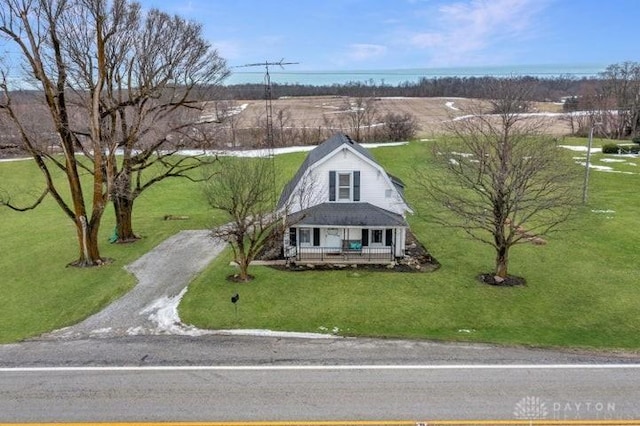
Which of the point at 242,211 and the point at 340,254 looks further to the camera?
the point at 340,254

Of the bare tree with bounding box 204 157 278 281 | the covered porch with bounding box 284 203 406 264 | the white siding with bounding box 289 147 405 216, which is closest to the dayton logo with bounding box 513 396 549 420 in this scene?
the covered porch with bounding box 284 203 406 264

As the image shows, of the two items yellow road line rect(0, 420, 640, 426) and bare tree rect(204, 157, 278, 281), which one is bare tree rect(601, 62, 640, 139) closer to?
bare tree rect(204, 157, 278, 281)

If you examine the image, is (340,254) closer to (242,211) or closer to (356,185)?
(356,185)

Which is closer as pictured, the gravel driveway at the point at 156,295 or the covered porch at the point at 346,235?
the gravel driveway at the point at 156,295

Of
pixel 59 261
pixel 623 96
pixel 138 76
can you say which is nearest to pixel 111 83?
pixel 138 76

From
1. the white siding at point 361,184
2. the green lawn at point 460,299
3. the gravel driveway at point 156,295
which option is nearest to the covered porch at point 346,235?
the white siding at point 361,184

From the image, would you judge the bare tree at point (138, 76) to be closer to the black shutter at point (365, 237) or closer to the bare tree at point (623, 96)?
the black shutter at point (365, 237)

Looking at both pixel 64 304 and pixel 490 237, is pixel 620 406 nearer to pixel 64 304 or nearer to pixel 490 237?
pixel 490 237
